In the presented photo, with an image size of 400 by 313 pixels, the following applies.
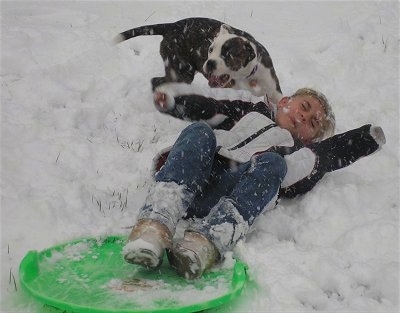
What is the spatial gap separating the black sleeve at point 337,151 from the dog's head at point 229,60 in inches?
37.7

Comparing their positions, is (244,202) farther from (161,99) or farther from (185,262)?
(161,99)

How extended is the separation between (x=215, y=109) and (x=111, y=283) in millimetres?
1531

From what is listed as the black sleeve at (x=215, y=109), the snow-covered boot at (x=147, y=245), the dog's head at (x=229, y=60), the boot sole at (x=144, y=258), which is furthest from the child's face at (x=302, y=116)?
the boot sole at (x=144, y=258)

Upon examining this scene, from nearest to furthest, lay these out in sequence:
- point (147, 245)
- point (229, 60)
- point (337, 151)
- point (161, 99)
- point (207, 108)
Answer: point (147, 245) → point (337, 151) → point (161, 99) → point (207, 108) → point (229, 60)

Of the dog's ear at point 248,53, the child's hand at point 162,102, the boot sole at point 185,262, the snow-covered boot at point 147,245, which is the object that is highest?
the dog's ear at point 248,53

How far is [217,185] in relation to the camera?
329 cm

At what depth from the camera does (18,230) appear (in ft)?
9.68

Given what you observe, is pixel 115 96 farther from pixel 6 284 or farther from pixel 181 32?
pixel 6 284

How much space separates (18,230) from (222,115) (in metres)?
1.51

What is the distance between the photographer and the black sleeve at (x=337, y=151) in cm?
346

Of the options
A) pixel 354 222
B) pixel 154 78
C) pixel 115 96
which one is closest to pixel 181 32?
pixel 154 78

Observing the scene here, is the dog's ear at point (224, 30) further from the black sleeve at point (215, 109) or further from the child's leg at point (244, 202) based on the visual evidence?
the child's leg at point (244, 202)

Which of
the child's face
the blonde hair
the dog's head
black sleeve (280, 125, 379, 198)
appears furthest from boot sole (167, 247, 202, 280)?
the dog's head

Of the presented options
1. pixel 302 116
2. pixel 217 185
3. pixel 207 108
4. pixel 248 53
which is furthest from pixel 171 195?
pixel 248 53
